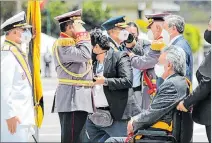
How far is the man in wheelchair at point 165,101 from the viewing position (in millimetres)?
4824

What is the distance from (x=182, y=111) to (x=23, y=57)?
5.83 feet

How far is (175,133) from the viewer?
4.89m

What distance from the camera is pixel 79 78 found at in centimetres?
620

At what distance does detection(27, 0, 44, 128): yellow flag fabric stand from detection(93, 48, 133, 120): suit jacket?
0.70 m

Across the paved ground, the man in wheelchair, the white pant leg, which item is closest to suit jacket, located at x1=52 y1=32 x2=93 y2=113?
the white pant leg

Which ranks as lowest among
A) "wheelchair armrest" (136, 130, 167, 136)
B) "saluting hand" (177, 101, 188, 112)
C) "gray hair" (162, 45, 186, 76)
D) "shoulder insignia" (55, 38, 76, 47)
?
"wheelchair armrest" (136, 130, 167, 136)

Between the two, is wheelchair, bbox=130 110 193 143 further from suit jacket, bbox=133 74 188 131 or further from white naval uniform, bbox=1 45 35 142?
white naval uniform, bbox=1 45 35 142

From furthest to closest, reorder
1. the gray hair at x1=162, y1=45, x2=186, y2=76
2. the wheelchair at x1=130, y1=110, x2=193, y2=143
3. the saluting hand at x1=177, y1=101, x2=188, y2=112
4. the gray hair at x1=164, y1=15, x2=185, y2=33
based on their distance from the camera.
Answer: the gray hair at x1=164, y1=15, x2=185, y2=33, the gray hair at x1=162, y1=45, x2=186, y2=76, the wheelchair at x1=130, y1=110, x2=193, y2=143, the saluting hand at x1=177, y1=101, x2=188, y2=112

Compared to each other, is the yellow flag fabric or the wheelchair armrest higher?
the yellow flag fabric

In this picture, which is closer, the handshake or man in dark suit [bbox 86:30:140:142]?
man in dark suit [bbox 86:30:140:142]

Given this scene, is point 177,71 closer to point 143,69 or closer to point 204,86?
point 204,86

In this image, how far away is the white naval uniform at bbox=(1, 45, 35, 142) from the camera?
5.54 m

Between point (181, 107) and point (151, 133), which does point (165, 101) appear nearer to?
point (181, 107)

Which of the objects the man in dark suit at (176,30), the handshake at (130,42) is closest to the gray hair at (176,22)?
the man in dark suit at (176,30)
